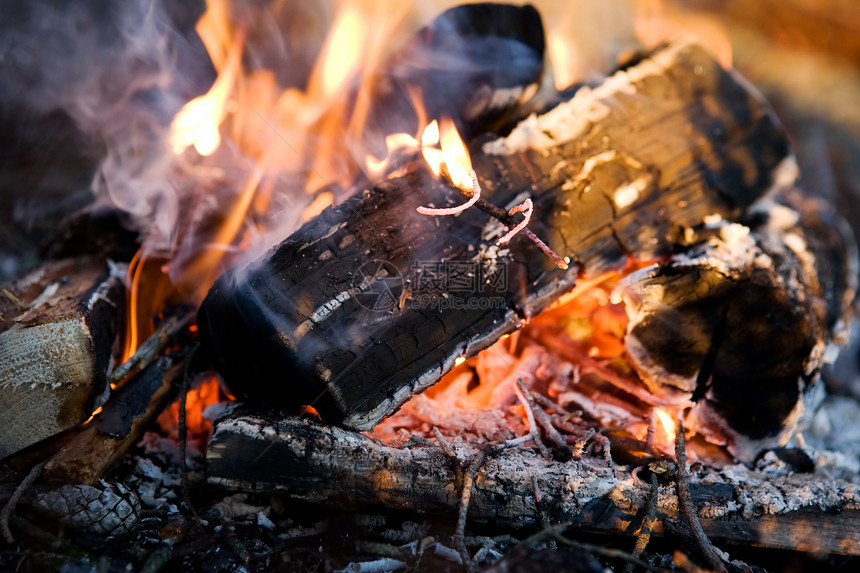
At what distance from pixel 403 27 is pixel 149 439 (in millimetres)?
3602

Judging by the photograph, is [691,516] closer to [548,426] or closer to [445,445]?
[548,426]

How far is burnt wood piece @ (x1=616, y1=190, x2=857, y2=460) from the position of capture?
88.0 inches

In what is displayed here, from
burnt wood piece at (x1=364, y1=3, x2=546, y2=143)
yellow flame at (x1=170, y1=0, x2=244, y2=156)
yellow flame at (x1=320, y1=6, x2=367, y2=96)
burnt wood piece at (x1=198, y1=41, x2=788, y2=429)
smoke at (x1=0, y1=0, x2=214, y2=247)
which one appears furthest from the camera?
smoke at (x1=0, y1=0, x2=214, y2=247)

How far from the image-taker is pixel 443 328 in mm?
2027

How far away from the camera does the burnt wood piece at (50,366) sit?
1875 mm

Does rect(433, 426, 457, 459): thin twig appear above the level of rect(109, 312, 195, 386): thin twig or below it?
below

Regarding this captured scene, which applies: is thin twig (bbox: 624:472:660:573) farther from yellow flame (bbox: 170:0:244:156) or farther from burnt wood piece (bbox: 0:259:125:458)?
yellow flame (bbox: 170:0:244:156)

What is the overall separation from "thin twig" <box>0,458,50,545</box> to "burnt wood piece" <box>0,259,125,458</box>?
0.12 m

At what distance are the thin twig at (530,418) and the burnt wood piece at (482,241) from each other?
37 cm

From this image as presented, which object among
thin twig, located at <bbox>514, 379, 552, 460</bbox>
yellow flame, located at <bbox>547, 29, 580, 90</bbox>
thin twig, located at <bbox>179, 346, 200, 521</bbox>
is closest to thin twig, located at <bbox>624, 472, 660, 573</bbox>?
thin twig, located at <bbox>514, 379, 552, 460</bbox>

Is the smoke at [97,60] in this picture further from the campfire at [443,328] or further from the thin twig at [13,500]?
the thin twig at [13,500]

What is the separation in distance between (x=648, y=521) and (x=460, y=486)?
70cm

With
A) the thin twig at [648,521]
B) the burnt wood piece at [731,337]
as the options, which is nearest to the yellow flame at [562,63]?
the burnt wood piece at [731,337]

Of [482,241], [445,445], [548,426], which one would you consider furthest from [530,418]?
[482,241]
